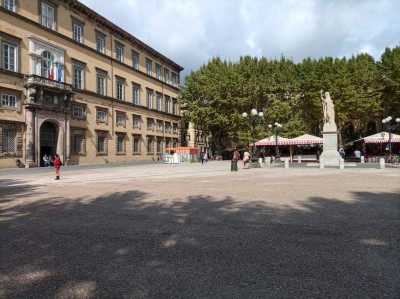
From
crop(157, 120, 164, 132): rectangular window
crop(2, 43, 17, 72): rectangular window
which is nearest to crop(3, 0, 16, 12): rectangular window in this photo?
crop(2, 43, 17, 72): rectangular window

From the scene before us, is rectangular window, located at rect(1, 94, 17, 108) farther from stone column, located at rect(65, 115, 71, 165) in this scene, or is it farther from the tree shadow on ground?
the tree shadow on ground

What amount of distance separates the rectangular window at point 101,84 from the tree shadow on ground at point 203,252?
33591 mm

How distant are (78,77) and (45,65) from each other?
497cm

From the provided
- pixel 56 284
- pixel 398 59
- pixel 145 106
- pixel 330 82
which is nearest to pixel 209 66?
pixel 145 106

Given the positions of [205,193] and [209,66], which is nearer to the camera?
[205,193]

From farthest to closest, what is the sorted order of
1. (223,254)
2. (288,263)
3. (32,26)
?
(32,26) < (223,254) < (288,263)

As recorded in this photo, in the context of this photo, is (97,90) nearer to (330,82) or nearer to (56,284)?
(330,82)

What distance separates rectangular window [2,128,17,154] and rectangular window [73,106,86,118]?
25.8 ft

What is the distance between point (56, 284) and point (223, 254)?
215cm

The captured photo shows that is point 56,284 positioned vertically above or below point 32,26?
below

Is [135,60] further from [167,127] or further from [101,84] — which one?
[167,127]

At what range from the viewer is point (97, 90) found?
39.5m

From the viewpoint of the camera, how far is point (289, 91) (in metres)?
45.4

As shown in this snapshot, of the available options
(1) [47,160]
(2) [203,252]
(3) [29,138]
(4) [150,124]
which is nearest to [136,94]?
(4) [150,124]
